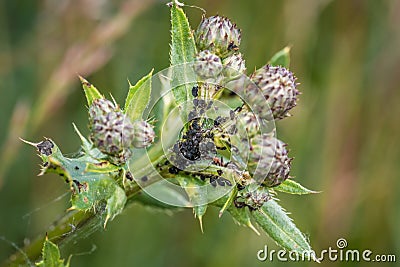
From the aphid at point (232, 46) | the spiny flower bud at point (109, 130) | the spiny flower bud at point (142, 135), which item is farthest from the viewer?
the aphid at point (232, 46)

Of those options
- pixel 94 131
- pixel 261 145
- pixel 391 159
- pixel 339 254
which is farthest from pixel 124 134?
pixel 391 159

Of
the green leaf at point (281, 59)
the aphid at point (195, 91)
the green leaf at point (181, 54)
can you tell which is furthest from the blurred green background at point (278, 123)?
the aphid at point (195, 91)

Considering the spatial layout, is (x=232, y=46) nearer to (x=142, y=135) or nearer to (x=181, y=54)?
(x=181, y=54)

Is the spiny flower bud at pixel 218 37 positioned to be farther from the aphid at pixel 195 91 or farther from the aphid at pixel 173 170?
the aphid at pixel 173 170

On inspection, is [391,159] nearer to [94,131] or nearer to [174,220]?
[174,220]

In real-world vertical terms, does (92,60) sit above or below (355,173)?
above

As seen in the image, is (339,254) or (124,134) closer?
(124,134)

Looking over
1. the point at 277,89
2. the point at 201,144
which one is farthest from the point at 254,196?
the point at 277,89

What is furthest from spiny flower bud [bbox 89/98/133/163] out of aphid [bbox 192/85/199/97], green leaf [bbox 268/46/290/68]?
green leaf [bbox 268/46/290/68]

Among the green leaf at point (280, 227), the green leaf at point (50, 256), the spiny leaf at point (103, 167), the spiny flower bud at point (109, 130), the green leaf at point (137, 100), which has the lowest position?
the green leaf at point (50, 256)
